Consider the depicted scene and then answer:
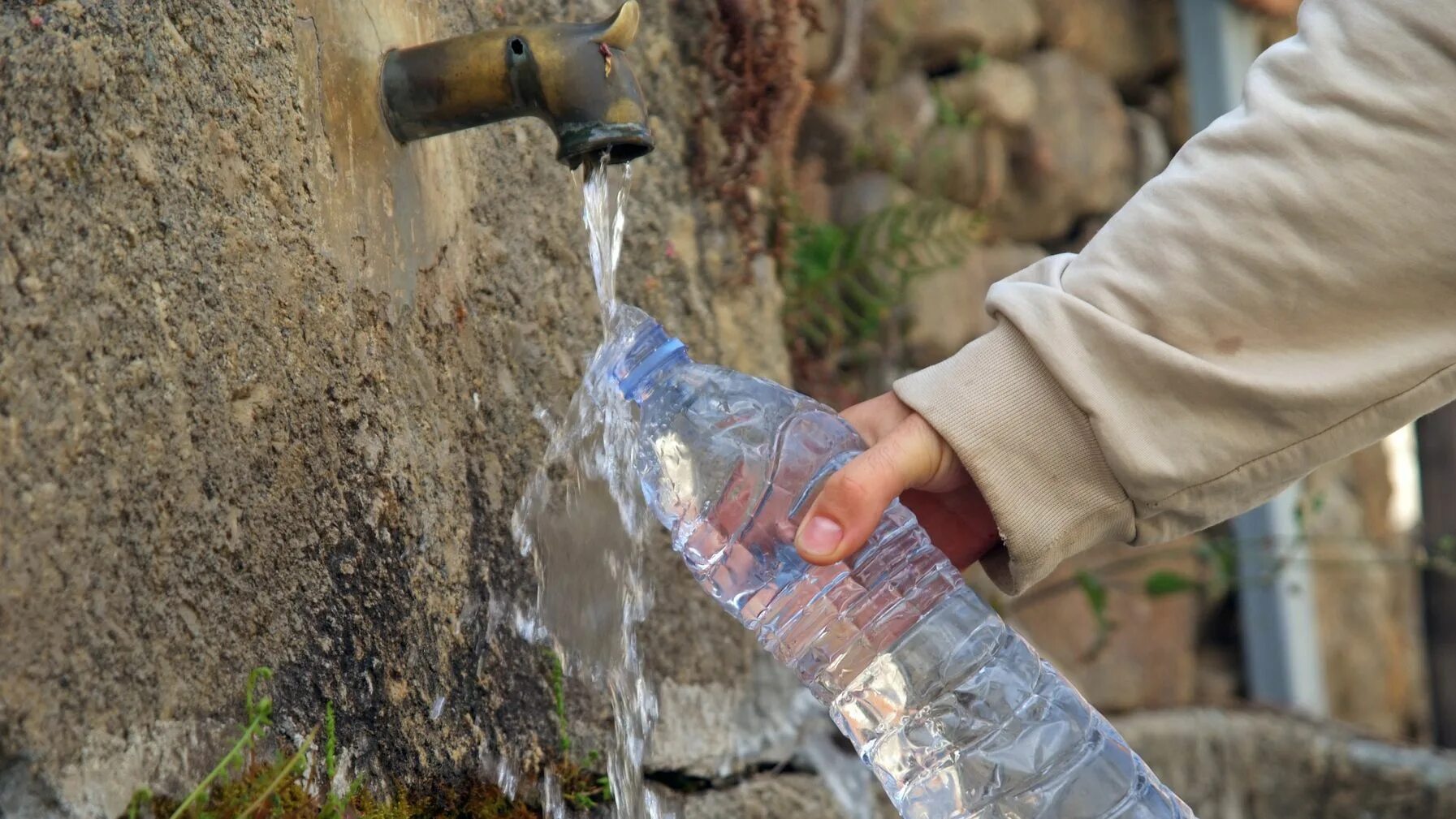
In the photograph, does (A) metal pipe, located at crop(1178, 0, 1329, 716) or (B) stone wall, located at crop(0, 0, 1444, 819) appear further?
(A) metal pipe, located at crop(1178, 0, 1329, 716)

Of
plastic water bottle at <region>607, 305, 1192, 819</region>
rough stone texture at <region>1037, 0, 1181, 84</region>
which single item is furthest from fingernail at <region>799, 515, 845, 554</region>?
rough stone texture at <region>1037, 0, 1181, 84</region>

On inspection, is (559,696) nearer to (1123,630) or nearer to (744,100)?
(744,100)

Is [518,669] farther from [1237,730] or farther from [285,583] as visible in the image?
[1237,730]

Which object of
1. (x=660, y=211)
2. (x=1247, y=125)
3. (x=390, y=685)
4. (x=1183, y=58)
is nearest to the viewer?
(x=390, y=685)

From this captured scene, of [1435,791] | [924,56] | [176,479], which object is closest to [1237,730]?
[1435,791]

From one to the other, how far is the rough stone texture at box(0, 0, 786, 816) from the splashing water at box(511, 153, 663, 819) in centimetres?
4

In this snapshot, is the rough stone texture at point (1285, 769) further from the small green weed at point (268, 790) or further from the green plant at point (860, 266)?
the small green weed at point (268, 790)

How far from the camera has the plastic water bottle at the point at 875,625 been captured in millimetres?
1523

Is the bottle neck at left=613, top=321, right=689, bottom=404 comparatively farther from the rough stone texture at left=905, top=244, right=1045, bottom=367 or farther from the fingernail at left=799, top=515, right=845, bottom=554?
the rough stone texture at left=905, top=244, right=1045, bottom=367

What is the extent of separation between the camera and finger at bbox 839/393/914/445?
5.28ft

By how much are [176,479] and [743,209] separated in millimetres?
1187

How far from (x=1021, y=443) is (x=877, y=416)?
0.19 meters

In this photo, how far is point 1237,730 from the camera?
2939 millimetres

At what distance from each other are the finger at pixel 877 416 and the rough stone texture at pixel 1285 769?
4.68 feet
